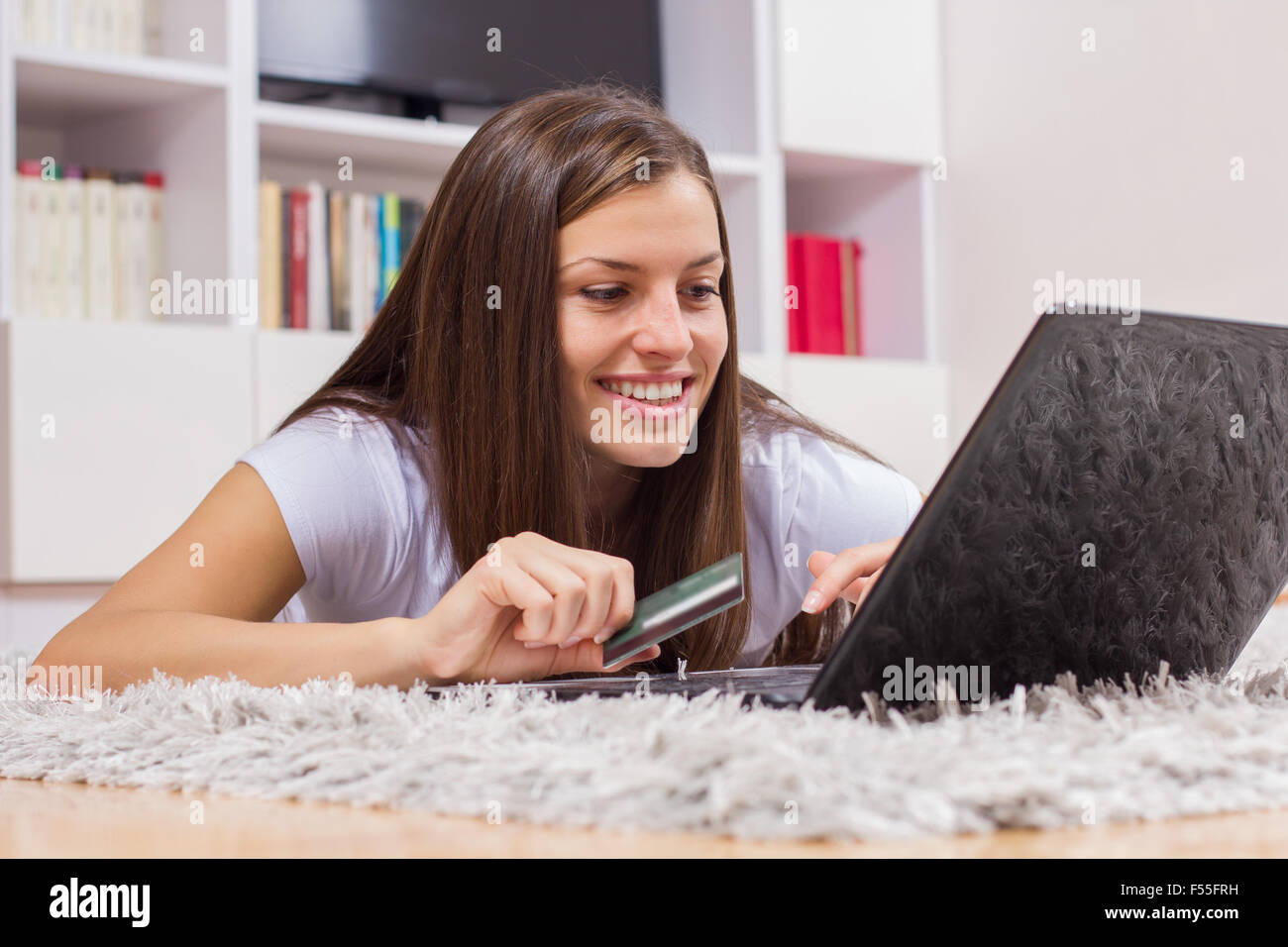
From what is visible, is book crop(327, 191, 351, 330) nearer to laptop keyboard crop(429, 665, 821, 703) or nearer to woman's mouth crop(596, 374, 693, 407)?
woman's mouth crop(596, 374, 693, 407)

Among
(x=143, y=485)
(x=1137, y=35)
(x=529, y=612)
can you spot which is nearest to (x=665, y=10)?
(x=1137, y=35)

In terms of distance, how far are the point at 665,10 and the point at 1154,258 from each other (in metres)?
1.22

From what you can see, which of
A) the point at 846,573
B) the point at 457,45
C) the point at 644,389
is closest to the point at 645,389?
the point at 644,389

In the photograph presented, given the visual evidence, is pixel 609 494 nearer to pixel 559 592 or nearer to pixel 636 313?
pixel 636 313

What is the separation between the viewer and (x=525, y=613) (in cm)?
75

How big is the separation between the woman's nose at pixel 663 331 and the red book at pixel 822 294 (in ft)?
5.92

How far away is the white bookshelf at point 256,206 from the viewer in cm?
217

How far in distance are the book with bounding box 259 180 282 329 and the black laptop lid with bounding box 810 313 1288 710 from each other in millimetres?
1969

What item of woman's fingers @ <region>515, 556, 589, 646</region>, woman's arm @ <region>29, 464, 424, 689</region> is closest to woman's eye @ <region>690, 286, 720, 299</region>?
woman's arm @ <region>29, 464, 424, 689</region>

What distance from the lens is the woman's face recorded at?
3.79ft

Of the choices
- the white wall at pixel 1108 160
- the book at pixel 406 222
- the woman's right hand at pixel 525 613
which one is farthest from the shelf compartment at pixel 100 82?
the woman's right hand at pixel 525 613

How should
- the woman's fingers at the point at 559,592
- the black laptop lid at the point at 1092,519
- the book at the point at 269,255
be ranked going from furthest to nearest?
the book at the point at 269,255, the woman's fingers at the point at 559,592, the black laptop lid at the point at 1092,519

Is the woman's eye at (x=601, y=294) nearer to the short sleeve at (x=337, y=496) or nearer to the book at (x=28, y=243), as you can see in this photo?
the short sleeve at (x=337, y=496)
